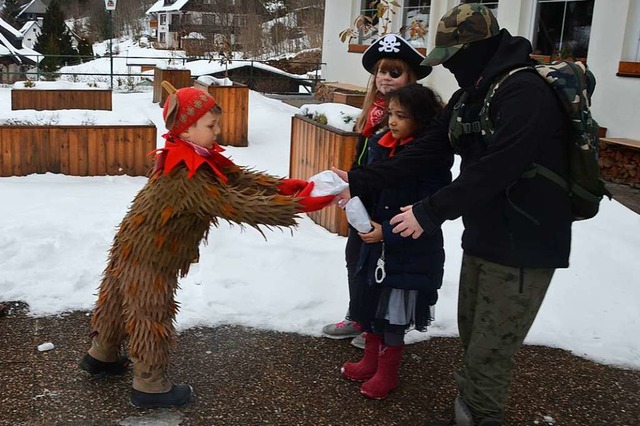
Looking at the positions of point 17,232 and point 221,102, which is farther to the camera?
point 221,102

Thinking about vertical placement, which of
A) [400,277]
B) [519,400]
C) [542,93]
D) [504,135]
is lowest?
[519,400]

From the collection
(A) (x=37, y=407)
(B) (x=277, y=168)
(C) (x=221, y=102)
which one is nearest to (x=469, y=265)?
(A) (x=37, y=407)

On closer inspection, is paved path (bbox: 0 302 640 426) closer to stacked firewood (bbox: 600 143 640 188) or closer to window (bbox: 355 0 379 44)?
stacked firewood (bbox: 600 143 640 188)

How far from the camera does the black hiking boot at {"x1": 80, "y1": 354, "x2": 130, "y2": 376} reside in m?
3.42

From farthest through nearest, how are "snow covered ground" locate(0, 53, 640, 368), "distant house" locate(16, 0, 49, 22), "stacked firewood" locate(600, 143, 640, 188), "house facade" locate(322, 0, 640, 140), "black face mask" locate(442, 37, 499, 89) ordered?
1. "distant house" locate(16, 0, 49, 22)
2. "house facade" locate(322, 0, 640, 140)
3. "stacked firewood" locate(600, 143, 640, 188)
4. "snow covered ground" locate(0, 53, 640, 368)
5. "black face mask" locate(442, 37, 499, 89)

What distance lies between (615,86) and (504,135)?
774 cm

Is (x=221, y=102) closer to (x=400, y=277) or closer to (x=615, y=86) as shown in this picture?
(x=615, y=86)

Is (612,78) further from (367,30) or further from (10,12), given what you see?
(10,12)

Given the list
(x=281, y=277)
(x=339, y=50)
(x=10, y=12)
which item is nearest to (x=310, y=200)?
(x=281, y=277)

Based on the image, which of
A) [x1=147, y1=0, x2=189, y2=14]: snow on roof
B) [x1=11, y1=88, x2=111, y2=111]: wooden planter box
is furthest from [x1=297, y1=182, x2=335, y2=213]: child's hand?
[x1=147, y1=0, x2=189, y2=14]: snow on roof

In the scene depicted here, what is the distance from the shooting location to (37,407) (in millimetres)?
3168

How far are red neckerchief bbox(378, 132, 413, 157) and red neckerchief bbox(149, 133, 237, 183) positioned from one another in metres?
0.80

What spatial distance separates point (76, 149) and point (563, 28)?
291 inches

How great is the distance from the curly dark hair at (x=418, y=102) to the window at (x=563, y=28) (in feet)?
25.3
